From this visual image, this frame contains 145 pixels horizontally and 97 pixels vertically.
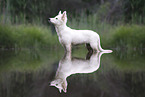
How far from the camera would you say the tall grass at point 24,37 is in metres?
7.12

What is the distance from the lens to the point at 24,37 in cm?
755

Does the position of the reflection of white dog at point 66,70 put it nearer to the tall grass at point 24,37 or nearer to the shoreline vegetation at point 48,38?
the tall grass at point 24,37

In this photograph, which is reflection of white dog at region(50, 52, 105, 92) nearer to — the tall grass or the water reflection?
the water reflection

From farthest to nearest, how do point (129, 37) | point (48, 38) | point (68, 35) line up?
point (48, 38) < point (129, 37) < point (68, 35)

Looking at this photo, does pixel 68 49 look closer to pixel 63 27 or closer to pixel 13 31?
pixel 63 27

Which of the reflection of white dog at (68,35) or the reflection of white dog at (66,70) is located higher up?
the reflection of white dog at (68,35)

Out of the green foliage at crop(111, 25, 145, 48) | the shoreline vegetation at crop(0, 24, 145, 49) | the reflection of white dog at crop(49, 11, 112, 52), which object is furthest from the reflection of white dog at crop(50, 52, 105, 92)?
the green foliage at crop(111, 25, 145, 48)

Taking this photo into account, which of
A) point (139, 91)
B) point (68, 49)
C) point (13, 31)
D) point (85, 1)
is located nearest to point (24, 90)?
point (139, 91)

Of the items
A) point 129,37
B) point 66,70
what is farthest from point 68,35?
point 129,37

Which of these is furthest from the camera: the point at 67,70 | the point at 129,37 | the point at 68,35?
the point at 129,37

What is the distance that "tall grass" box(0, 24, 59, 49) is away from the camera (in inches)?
280

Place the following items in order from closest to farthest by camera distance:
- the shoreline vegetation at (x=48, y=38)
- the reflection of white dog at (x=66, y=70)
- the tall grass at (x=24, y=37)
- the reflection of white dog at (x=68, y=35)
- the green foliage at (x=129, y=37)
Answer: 1. the reflection of white dog at (x=66, y=70)
2. the reflection of white dog at (x=68, y=35)
3. the tall grass at (x=24, y=37)
4. the shoreline vegetation at (x=48, y=38)
5. the green foliage at (x=129, y=37)

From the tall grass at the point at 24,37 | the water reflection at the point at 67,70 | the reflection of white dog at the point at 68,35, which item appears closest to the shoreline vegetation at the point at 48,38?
the tall grass at the point at 24,37

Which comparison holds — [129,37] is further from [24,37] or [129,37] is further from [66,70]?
[66,70]
